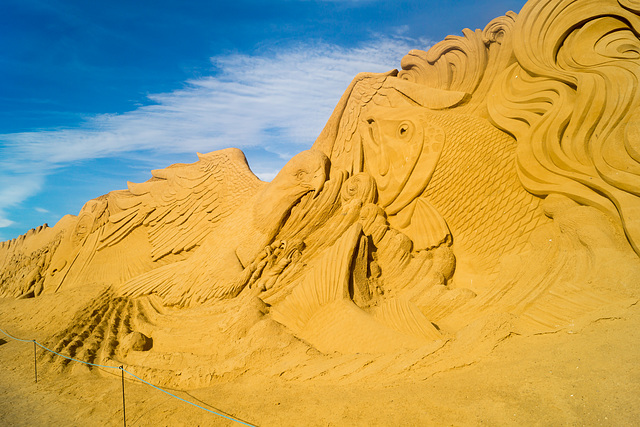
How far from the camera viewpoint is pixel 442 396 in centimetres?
231

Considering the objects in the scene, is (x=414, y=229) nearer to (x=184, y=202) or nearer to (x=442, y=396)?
(x=442, y=396)

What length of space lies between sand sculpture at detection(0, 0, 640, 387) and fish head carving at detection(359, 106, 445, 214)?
0.02m

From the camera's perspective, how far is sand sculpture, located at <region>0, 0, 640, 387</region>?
10.5 feet

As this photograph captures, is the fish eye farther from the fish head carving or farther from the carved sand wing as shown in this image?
the carved sand wing

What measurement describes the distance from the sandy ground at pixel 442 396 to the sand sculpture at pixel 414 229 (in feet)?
0.64

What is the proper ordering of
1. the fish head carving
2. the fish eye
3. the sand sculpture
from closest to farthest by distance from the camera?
the sand sculpture
the fish head carving
the fish eye

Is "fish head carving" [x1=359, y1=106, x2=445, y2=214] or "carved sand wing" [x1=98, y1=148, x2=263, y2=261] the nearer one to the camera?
"fish head carving" [x1=359, y1=106, x2=445, y2=214]

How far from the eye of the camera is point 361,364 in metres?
2.96

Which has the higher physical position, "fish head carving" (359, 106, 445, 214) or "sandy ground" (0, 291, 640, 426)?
"fish head carving" (359, 106, 445, 214)

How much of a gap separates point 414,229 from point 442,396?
245 cm

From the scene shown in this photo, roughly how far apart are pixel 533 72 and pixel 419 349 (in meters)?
3.14

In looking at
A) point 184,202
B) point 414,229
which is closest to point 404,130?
point 414,229

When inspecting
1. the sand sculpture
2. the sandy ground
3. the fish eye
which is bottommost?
the sandy ground

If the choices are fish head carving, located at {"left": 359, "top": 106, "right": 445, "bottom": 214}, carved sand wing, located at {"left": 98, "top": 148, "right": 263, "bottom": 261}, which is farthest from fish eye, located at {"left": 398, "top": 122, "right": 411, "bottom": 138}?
carved sand wing, located at {"left": 98, "top": 148, "right": 263, "bottom": 261}
